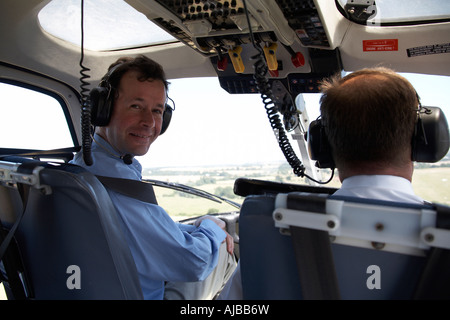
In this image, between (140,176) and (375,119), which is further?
(140,176)

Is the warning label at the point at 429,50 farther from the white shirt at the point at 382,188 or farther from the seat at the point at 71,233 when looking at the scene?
the seat at the point at 71,233

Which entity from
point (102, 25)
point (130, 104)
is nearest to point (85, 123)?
point (130, 104)

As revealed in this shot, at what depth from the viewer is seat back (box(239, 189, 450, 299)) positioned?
0.65 meters

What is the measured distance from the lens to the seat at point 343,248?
63 centimetres

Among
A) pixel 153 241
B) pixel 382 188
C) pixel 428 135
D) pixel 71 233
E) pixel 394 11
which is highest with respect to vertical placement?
pixel 394 11

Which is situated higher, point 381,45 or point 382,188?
point 381,45

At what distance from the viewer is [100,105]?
150 centimetres

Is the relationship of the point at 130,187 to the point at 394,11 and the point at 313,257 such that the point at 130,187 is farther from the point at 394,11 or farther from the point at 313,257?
the point at 394,11

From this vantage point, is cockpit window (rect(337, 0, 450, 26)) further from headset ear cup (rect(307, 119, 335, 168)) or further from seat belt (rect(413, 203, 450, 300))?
seat belt (rect(413, 203, 450, 300))

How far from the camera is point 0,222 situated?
1278 millimetres

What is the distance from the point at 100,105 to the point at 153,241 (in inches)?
25.6

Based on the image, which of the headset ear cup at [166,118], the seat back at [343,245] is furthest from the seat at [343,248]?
the headset ear cup at [166,118]
